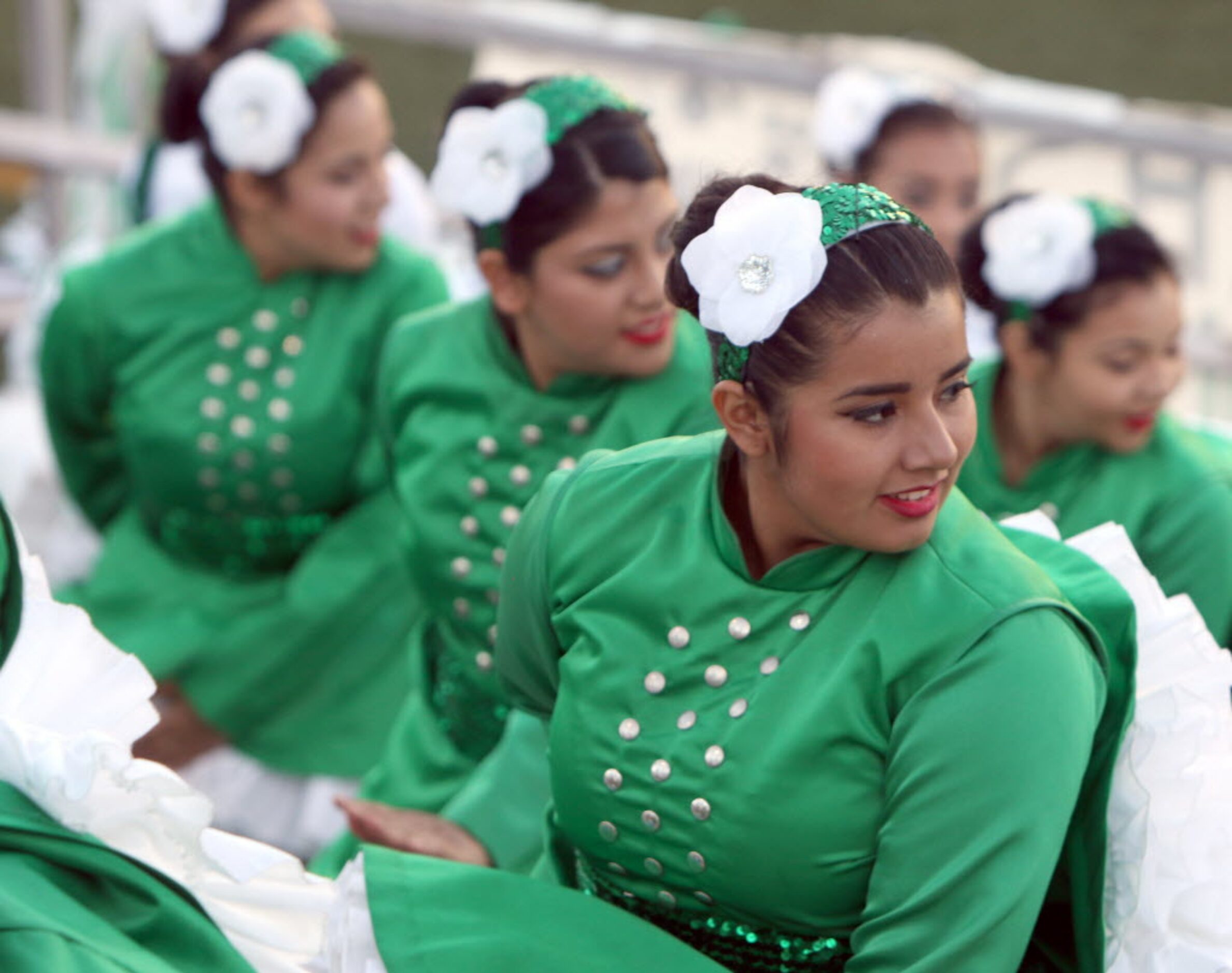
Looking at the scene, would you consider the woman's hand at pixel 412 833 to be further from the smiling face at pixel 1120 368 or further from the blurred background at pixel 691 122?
the blurred background at pixel 691 122

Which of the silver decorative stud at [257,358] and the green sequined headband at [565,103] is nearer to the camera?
the green sequined headband at [565,103]

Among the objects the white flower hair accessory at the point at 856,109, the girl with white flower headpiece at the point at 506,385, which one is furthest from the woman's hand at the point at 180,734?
the white flower hair accessory at the point at 856,109

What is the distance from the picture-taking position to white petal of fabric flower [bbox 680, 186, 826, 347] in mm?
1814

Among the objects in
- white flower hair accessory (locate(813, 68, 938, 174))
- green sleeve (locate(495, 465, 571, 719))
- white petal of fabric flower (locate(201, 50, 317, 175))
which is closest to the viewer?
green sleeve (locate(495, 465, 571, 719))

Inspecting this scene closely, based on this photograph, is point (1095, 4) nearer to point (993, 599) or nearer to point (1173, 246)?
point (1173, 246)

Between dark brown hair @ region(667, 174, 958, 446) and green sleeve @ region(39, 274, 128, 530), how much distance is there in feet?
6.24

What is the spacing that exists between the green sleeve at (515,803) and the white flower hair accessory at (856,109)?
1842 mm

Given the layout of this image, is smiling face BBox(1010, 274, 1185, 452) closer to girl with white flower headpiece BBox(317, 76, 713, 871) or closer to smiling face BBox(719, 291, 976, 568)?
girl with white flower headpiece BBox(317, 76, 713, 871)

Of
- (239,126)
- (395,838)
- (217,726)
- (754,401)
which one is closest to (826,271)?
(754,401)

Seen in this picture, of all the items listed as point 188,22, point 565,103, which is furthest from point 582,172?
point 188,22

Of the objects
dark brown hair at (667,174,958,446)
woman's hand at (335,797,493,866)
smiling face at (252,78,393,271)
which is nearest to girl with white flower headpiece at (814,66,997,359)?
smiling face at (252,78,393,271)

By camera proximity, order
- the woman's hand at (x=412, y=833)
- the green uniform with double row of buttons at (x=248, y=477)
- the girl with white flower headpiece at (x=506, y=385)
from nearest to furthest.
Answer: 1. the woman's hand at (x=412, y=833)
2. the girl with white flower headpiece at (x=506, y=385)
3. the green uniform with double row of buttons at (x=248, y=477)

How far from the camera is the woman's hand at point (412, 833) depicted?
2410 millimetres

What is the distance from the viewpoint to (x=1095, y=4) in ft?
42.8
